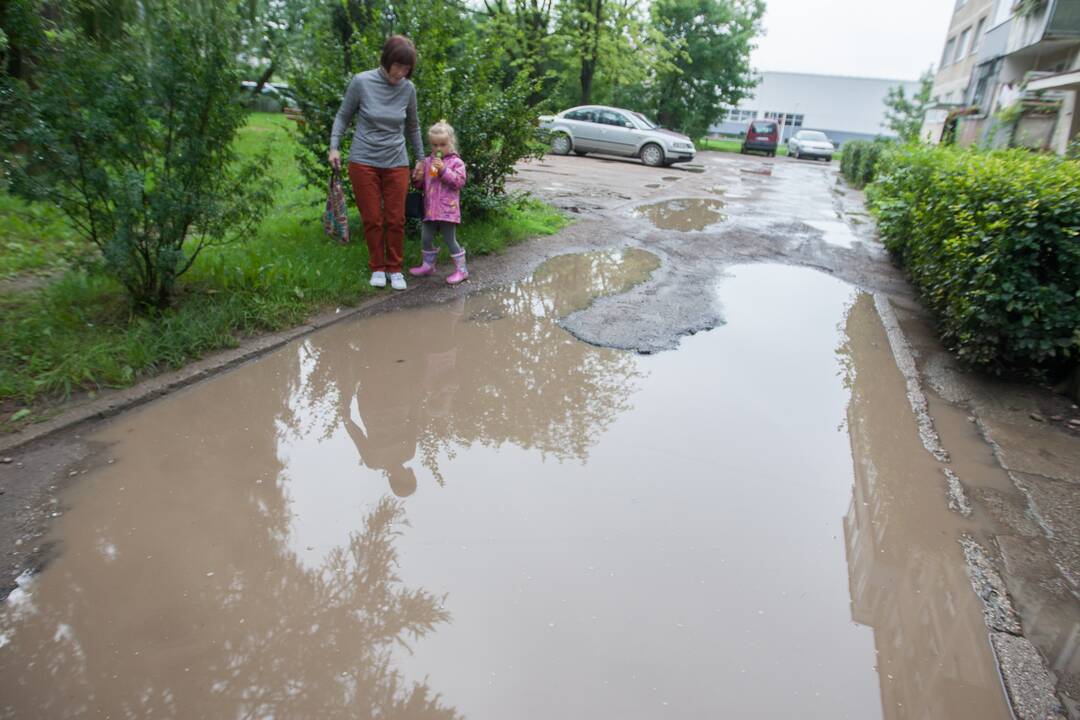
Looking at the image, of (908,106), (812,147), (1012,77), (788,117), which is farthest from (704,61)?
(788,117)

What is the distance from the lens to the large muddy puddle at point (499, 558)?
2037 millimetres

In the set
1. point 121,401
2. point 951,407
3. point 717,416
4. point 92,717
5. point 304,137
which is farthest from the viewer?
point 304,137

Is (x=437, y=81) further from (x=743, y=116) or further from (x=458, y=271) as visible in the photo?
(x=743, y=116)

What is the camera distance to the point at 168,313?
4.27m

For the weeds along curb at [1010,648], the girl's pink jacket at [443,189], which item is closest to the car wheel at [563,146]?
the girl's pink jacket at [443,189]

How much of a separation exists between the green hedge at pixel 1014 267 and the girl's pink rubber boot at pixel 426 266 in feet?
14.5

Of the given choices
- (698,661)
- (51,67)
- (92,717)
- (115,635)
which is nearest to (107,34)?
(51,67)

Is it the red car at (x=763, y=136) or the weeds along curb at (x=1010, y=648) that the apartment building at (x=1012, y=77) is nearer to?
the red car at (x=763, y=136)

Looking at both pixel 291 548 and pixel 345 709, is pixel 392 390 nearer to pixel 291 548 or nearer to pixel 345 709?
pixel 291 548

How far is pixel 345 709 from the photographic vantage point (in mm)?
1946

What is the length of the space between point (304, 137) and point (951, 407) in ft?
19.3

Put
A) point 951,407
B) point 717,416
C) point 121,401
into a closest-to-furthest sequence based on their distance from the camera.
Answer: point 121,401, point 717,416, point 951,407

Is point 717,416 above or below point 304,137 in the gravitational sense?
below

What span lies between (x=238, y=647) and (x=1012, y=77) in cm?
3004
